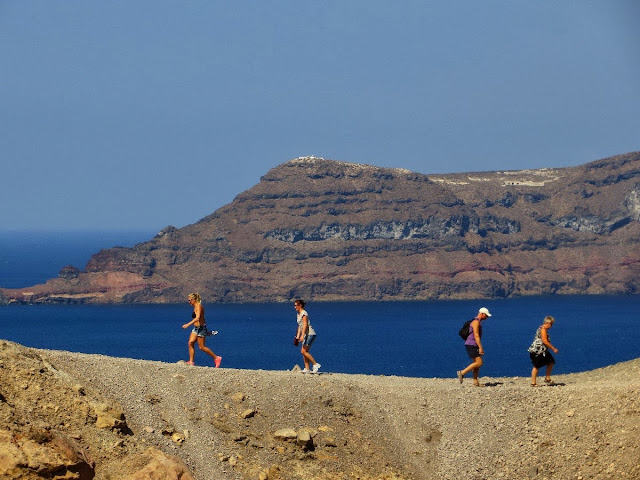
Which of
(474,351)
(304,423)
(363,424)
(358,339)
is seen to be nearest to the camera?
(304,423)

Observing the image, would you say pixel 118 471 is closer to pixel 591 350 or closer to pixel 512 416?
pixel 512 416

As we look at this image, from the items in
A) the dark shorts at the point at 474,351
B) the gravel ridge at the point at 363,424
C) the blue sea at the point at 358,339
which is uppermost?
the dark shorts at the point at 474,351

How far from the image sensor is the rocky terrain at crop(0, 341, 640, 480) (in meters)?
20.5

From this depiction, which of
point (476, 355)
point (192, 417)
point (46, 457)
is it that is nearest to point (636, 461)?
point (476, 355)

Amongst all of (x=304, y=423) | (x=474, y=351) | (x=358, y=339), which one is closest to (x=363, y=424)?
(x=304, y=423)

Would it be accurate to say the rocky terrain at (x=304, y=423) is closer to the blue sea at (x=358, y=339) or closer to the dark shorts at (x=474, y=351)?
the dark shorts at (x=474, y=351)

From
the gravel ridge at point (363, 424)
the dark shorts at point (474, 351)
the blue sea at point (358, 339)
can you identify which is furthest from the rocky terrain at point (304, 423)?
the blue sea at point (358, 339)

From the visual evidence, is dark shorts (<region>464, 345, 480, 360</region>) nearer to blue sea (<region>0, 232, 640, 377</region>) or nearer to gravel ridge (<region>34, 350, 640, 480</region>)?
gravel ridge (<region>34, 350, 640, 480</region>)

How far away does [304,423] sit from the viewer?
74.7 feet

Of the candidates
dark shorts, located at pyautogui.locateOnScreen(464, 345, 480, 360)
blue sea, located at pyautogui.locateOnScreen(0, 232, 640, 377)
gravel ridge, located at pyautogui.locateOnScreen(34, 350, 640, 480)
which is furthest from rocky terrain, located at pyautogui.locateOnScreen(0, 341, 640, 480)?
blue sea, located at pyautogui.locateOnScreen(0, 232, 640, 377)

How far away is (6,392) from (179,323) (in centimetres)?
15603

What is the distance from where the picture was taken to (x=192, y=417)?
22188mm

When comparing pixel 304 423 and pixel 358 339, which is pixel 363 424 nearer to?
pixel 304 423

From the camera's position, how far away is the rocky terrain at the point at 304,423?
67.3 feet
